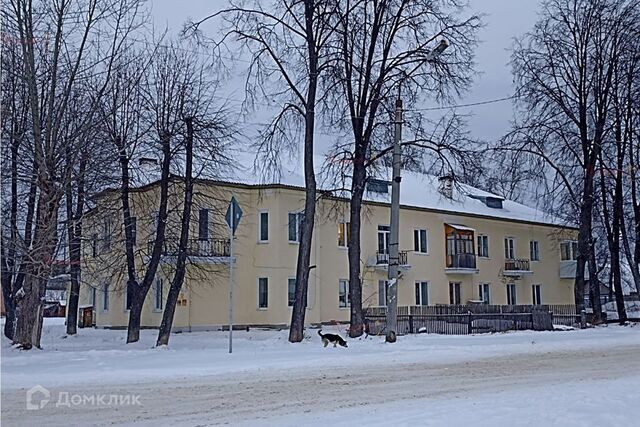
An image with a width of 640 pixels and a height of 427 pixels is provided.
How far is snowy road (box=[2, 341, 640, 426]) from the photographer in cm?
900

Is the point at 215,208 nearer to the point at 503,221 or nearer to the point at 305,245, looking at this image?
the point at 305,245

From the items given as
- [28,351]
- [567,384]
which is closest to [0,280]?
[28,351]

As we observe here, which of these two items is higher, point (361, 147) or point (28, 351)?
point (361, 147)

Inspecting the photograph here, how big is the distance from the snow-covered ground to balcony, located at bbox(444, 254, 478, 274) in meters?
23.4

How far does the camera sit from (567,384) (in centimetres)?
1266

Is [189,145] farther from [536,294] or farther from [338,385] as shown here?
[536,294]

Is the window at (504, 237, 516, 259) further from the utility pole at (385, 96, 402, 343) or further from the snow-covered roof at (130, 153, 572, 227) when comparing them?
the utility pole at (385, 96, 402, 343)

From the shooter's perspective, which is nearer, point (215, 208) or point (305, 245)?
point (305, 245)

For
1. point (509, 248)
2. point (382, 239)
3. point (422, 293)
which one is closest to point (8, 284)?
point (382, 239)

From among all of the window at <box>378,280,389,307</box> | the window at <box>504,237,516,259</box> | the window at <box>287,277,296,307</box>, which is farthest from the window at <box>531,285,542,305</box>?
the window at <box>287,277,296,307</box>

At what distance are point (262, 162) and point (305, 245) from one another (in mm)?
3508

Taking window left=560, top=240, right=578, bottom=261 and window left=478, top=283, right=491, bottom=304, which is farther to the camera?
window left=560, top=240, right=578, bottom=261

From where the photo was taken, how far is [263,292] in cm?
3628

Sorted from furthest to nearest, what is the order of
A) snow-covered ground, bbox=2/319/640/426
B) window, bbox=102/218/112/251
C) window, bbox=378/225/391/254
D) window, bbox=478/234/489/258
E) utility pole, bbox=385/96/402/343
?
window, bbox=478/234/489/258
window, bbox=378/225/391/254
window, bbox=102/218/112/251
utility pole, bbox=385/96/402/343
snow-covered ground, bbox=2/319/640/426
